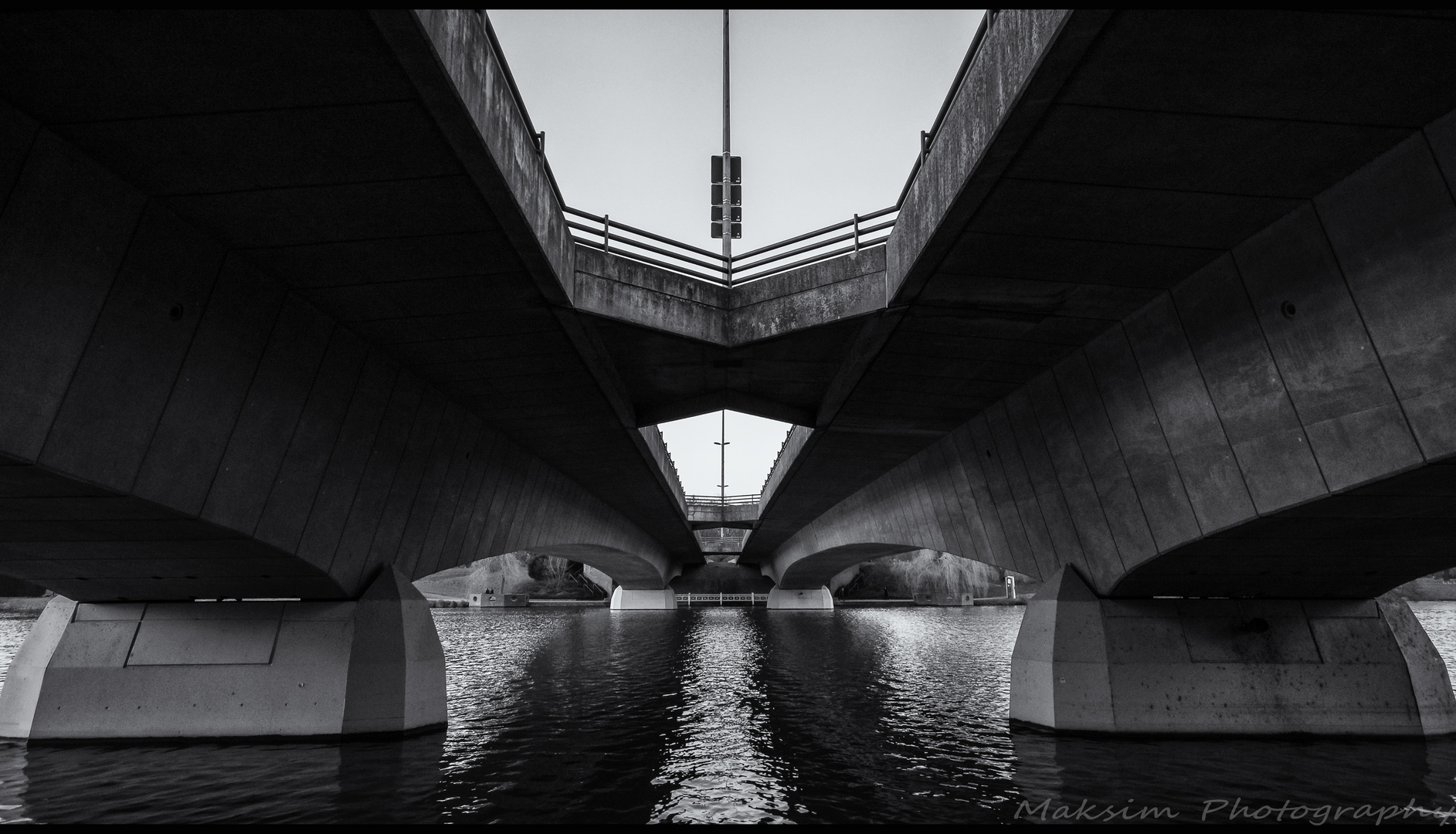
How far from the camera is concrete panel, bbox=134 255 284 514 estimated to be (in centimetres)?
885

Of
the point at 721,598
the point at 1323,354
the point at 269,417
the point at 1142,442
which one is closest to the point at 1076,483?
the point at 1142,442

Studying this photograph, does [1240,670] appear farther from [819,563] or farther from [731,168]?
[819,563]

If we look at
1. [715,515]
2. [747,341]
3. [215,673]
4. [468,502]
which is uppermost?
[715,515]

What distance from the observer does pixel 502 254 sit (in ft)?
30.6

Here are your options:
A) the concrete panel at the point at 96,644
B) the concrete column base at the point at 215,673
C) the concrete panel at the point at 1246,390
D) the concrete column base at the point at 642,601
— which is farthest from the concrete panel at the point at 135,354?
the concrete column base at the point at 642,601

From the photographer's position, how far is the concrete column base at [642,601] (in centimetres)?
6725

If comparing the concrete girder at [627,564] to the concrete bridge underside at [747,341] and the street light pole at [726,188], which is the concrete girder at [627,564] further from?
the concrete bridge underside at [747,341]

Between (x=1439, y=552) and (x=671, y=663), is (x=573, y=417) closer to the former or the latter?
(x=671, y=663)

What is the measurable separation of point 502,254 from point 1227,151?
7601 mm

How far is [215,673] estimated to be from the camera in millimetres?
12828

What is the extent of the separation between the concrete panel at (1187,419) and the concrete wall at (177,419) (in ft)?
37.6

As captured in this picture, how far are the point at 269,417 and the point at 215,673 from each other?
5231 millimetres

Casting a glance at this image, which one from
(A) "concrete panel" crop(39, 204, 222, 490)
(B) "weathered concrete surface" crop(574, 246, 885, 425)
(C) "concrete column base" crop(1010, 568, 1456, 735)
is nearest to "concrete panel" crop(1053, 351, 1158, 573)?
(C) "concrete column base" crop(1010, 568, 1456, 735)

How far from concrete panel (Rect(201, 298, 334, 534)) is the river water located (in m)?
3.46
